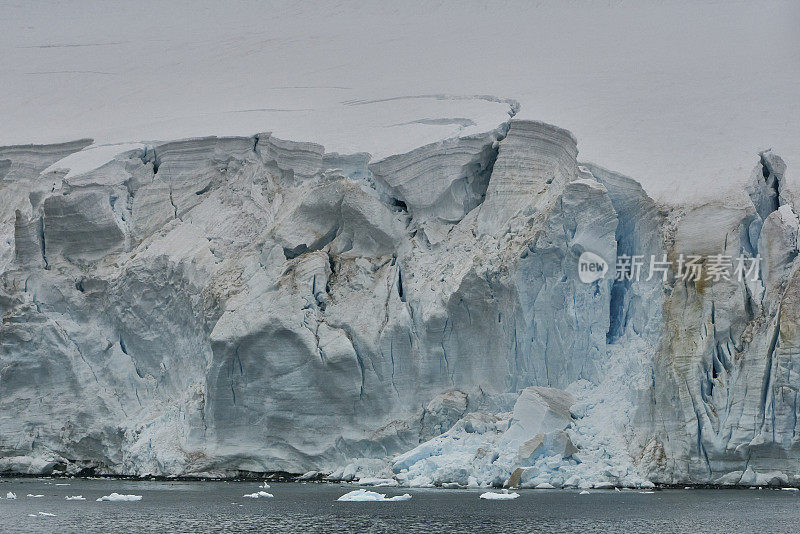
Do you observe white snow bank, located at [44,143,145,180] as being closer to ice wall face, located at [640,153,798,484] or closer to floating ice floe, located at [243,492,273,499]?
floating ice floe, located at [243,492,273,499]

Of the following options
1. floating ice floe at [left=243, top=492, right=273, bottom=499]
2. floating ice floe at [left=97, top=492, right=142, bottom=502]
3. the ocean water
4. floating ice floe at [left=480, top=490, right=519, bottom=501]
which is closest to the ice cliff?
floating ice floe at [left=480, top=490, right=519, bottom=501]

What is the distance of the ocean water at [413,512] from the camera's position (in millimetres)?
16703

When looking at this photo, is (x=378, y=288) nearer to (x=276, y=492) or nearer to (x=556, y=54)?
(x=276, y=492)

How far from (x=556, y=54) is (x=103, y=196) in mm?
12268

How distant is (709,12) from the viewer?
33.4 meters

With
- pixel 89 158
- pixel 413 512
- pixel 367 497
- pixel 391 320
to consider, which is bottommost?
pixel 413 512

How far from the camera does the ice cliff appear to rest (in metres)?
21.6

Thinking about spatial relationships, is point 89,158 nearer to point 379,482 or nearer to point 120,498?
point 120,498

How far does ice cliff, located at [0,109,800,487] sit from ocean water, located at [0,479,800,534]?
147 cm

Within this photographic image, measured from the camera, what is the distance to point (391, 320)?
2475 cm

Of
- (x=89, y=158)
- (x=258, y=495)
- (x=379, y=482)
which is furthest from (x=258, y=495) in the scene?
(x=89, y=158)

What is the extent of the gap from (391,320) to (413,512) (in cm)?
660

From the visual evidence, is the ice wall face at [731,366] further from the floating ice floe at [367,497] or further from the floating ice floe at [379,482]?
the floating ice floe at [379,482]

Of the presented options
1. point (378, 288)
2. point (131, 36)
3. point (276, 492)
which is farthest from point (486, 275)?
point (131, 36)
